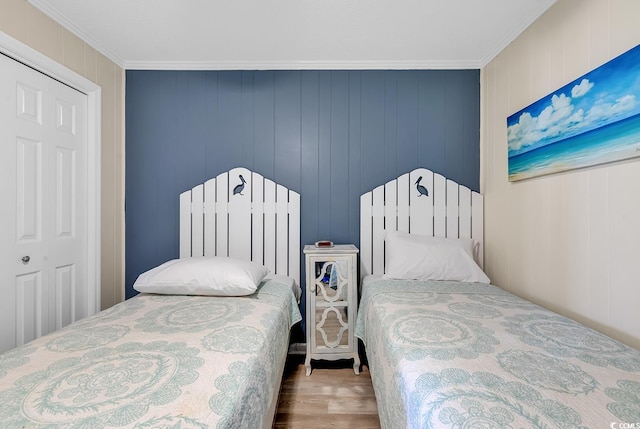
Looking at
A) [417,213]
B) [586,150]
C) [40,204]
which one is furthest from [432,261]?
[40,204]

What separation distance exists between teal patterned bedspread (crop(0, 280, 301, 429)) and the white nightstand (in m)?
0.57

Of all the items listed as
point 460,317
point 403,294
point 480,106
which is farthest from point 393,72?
point 460,317

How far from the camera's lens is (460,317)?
1459 mm

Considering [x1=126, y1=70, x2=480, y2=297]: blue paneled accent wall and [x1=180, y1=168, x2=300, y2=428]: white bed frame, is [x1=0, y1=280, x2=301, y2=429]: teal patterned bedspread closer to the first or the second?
[x1=180, y1=168, x2=300, y2=428]: white bed frame

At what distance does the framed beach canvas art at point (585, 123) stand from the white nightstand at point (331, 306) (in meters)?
1.28

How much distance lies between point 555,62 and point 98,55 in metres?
2.96

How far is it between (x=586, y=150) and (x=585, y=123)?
0.42 ft

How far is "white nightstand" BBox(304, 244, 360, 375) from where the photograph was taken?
2.20 meters

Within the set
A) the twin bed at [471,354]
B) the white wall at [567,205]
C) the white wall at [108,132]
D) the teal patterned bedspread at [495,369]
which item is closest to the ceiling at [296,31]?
the white wall at [108,132]

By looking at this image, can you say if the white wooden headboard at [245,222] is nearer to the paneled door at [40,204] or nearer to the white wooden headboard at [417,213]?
the white wooden headboard at [417,213]

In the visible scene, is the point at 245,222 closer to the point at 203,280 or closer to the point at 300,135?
the point at 203,280

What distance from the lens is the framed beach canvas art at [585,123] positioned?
129 cm

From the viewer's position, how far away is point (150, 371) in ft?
3.31

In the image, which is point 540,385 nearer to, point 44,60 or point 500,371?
point 500,371
